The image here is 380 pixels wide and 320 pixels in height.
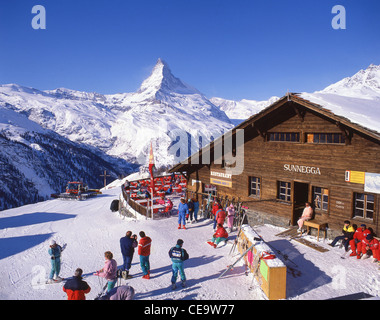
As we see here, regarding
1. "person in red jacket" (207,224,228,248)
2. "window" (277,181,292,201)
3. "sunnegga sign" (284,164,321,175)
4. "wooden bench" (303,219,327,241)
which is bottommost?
"person in red jacket" (207,224,228,248)

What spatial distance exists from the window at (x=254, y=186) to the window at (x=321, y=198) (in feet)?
9.93

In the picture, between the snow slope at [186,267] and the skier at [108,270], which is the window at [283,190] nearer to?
the snow slope at [186,267]

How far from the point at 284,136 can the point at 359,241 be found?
5552 millimetres

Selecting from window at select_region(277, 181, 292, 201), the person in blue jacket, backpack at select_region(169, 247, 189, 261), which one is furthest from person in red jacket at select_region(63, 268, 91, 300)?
window at select_region(277, 181, 292, 201)

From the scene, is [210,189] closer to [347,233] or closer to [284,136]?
[284,136]

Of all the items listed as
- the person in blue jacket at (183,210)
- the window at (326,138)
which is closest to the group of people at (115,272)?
the person in blue jacket at (183,210)

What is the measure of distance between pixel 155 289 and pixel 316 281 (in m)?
5.03

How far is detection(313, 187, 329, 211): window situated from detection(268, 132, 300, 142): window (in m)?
2.52

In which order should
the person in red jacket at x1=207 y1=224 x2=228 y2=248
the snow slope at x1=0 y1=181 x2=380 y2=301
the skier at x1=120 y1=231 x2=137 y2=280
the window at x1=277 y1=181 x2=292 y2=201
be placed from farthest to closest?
the window at x1=277 y1=181 x2=292 y2=201
the person in red jacket at x1=207 y1=224 x2=228 y2=248
the skier at x1=120 y1=231 x2=137 y2=280
the snow slope at x1=0 y1=181 x2=380 y2=301

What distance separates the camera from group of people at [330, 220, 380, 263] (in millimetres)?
9297

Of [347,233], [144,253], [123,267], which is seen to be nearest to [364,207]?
[347,233]

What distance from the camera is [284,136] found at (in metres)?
13.1

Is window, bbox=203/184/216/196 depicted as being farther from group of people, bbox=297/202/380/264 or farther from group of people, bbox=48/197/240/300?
group of people, bbox=297/202/380/264

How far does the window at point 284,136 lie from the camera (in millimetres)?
12648
